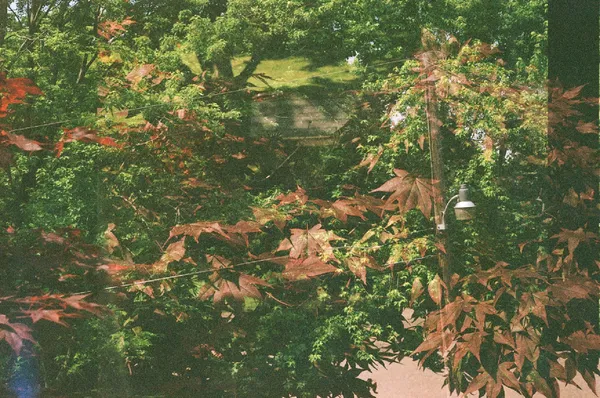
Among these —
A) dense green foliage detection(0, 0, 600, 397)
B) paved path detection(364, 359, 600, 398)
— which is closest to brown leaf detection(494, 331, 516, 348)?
dense green foliage detection(0, 0, 600, 397)

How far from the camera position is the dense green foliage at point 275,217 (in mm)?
2537

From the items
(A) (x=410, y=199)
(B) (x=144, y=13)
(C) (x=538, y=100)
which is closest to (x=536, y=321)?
(A) (x=410, y=199)

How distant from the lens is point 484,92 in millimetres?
3025

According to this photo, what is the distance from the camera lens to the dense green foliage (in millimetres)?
2537

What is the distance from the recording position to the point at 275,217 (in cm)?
262

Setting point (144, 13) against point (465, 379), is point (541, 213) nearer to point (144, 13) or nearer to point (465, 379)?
point (465, 379)

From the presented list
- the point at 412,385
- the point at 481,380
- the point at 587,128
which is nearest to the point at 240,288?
the point at 481,380

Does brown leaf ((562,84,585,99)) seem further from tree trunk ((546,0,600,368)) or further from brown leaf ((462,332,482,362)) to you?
brown leaf ((462,332,482,362))

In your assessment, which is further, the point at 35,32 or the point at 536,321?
the point at 35,32

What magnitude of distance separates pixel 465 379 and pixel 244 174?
5.21 ft

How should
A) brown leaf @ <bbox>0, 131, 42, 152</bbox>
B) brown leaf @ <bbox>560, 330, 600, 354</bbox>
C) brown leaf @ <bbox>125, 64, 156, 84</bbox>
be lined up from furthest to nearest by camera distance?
brown leaf @ <bbox>125, 64, 156, 84</bbox> < brown leaf @ <bbox>560, 330, 600, 354</bbox> < brown leaf @ <bbox>0, 131, 42, 152</bbox>

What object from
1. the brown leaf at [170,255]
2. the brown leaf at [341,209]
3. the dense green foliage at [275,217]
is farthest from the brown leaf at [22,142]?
the brown leaf at [341,209]

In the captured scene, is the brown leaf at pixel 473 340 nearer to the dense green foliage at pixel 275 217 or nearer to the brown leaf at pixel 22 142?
the dense green foliage at pixel 275 217

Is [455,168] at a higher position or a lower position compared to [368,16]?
lower
